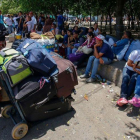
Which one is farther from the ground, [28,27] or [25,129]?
[28,27]

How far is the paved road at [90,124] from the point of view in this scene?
308 cm

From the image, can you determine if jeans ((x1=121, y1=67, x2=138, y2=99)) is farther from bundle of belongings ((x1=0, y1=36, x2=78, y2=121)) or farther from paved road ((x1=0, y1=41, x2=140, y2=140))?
bundle of belongings ((x1=0, y1=36, x2=78, y2=121))

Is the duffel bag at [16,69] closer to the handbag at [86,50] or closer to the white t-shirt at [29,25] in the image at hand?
the handbag at [86,50]

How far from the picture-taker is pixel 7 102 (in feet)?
12.1

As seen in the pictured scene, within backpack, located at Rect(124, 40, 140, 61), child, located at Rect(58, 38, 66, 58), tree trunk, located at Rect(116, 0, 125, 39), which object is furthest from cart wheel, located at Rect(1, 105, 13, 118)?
tree trunk, located at Rect(116, 0, 125, 39)

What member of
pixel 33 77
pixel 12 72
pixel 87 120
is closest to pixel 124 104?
pixel 87 120

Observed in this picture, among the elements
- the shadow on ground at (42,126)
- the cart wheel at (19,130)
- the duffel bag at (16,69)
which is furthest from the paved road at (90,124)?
the duffel bag at (16,69)

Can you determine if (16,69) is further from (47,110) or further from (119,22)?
(119,22)

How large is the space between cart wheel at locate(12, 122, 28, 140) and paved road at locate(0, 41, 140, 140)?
104 mm

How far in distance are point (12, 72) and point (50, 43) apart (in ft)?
13.3

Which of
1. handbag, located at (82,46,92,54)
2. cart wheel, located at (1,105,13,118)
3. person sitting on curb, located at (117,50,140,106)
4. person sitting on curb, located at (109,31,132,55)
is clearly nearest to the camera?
cart wheel, located at (1,105,13,118)

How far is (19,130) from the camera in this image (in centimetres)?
296

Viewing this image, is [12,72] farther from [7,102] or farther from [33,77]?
[7,102]

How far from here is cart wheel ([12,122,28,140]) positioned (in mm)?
2922
